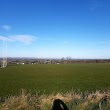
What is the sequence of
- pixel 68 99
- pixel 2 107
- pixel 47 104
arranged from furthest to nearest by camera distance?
pixel 68 99 → pixel 47 104 → pixel 2 107

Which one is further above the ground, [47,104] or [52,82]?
[47,104]

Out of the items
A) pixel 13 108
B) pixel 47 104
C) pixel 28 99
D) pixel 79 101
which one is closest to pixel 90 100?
pixel 79 101

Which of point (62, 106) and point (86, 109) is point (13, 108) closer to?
point (62, 106)

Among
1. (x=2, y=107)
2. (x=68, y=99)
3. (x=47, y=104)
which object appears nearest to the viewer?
(x=2, y=107)

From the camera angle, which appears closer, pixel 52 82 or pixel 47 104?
pixel 47 104

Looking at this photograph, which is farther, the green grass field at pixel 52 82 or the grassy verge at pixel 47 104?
A: the green grass field at pixel 52 82

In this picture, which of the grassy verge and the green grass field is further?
the green grass field

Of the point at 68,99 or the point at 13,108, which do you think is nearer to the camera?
the point at 13,108

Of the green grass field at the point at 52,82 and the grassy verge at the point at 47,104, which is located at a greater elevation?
the grassy verge at the point at 47,104

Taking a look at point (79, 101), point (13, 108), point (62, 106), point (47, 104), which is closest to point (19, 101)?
point (13, 108)

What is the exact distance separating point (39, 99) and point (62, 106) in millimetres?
1305

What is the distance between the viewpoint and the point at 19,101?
8.14 m

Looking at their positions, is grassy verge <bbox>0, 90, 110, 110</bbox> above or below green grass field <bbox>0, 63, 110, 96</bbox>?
above

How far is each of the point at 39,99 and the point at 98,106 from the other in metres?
2.27
